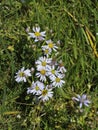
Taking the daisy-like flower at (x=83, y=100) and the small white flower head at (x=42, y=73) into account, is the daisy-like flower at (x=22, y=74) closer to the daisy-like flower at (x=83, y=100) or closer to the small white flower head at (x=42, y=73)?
the small white flower head at (x=42, y=73)

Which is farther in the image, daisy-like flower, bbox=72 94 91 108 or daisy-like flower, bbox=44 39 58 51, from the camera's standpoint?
daisy-like flower, bbox=44 39 58 51

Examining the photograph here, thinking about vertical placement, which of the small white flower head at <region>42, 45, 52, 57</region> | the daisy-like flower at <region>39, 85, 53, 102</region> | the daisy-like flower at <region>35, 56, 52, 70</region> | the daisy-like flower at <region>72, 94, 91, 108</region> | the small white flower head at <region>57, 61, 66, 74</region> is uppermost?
the small white flower head at <region>42, 45, 52, 57</region>

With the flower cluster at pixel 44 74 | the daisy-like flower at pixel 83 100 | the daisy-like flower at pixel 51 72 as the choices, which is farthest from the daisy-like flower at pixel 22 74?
the daisy-like flower at pixel 83 100

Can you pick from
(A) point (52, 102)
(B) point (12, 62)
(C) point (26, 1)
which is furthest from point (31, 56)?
(C) point (26, 1)

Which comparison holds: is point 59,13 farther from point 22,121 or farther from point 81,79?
point 22,121

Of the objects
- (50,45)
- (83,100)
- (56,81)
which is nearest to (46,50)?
(50,45)

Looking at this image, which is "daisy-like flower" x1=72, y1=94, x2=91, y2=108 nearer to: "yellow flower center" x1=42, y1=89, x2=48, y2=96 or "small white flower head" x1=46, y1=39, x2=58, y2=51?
"yellow flower center" x1=42, y1=89, x2=48, y2=96

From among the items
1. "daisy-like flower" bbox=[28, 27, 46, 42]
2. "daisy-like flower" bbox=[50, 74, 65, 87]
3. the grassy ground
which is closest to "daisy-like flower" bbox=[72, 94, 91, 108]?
the grassy ground

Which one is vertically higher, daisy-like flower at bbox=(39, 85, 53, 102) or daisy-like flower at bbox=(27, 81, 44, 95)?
daisy-like flower at bbox=(27, 81, 44, 95)
